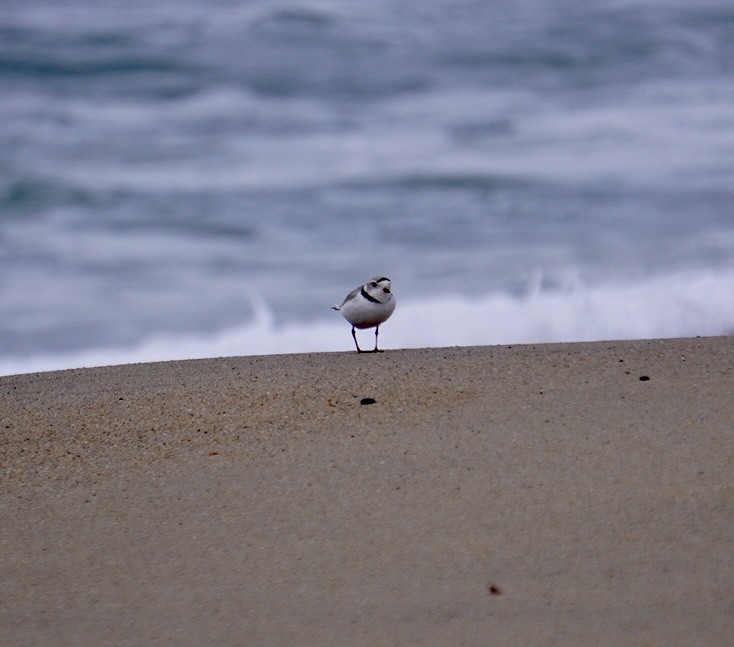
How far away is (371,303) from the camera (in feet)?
27.0

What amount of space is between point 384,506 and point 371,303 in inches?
164

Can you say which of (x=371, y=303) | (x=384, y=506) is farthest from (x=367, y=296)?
(x=384, y=506)

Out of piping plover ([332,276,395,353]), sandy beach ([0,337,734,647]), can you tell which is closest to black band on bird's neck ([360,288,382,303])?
piping plover ([332,276,395,353])

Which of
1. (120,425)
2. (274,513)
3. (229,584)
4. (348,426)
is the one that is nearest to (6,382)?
(120,425)

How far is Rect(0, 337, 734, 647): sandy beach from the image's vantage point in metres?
3.33

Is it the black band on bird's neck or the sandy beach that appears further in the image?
the black band on bird's neck

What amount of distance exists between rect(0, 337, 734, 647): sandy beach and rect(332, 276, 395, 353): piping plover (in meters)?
1.95

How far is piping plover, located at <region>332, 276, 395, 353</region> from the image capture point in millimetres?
8227

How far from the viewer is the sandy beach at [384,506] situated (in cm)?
333

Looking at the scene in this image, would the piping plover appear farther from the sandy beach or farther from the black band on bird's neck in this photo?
the sandy beach

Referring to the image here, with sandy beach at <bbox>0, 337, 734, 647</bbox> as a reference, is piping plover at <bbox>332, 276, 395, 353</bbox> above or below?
above

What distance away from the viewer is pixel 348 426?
512cm

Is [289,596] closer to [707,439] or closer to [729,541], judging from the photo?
[729,541]

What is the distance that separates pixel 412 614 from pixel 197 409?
2447mm
